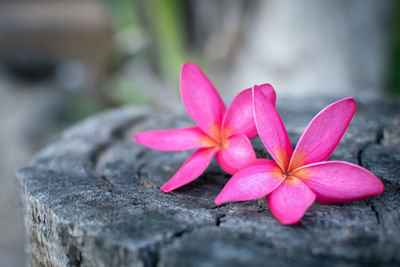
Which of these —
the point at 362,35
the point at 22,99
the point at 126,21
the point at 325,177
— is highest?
the point at 126,21

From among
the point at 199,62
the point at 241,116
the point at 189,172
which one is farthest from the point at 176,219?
the point at 199,62

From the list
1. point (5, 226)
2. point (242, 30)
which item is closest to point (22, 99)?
point (5, 226)

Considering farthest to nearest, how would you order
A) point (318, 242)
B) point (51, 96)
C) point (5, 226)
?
point (51, 96)
point (5, 226)
point (318, 242)

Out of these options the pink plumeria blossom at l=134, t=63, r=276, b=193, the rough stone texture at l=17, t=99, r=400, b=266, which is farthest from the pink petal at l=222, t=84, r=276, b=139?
the rough stone texture at l=17, t=99, r=400, b=266

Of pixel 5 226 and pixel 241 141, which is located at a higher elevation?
pixel 241 141

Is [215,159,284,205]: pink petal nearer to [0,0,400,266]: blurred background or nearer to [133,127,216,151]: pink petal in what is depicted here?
[133,127,216,151]: pink petal

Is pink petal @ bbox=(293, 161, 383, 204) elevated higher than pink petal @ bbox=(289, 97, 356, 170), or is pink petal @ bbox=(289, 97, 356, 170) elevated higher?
pink petal @ bbox=(289, 97, 356, 170)

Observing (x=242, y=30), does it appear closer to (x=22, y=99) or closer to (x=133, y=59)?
(x=133, y=59)
